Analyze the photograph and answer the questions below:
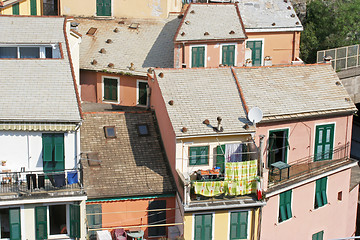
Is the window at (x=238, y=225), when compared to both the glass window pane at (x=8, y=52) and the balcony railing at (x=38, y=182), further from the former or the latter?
the glass window pane at (x=8, y=52)

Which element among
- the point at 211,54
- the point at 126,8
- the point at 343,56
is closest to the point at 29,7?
the point at 126,8

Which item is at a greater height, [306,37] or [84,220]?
[306,37]

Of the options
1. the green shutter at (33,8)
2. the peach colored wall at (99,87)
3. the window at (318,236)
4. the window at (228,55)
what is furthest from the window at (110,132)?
the green shutter at (33,8)

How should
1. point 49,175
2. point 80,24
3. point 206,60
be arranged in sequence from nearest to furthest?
point 49,175
point 206,60
point 80,24

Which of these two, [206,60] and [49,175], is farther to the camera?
[206,60]

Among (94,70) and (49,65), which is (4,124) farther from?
(94,70)

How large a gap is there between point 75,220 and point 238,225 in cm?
896

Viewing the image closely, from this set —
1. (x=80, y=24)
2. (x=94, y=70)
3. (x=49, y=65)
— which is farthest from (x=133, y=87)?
(x=49, y=65)

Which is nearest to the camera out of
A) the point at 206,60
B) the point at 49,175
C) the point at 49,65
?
the point at 49,175

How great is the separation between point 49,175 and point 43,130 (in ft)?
7.52

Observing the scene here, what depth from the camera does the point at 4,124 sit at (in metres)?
39.4

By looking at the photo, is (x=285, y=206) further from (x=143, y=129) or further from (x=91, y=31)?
(x=91, y=31)

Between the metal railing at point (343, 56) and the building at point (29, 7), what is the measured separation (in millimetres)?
20576

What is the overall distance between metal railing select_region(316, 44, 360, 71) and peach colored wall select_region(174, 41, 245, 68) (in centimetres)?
951
